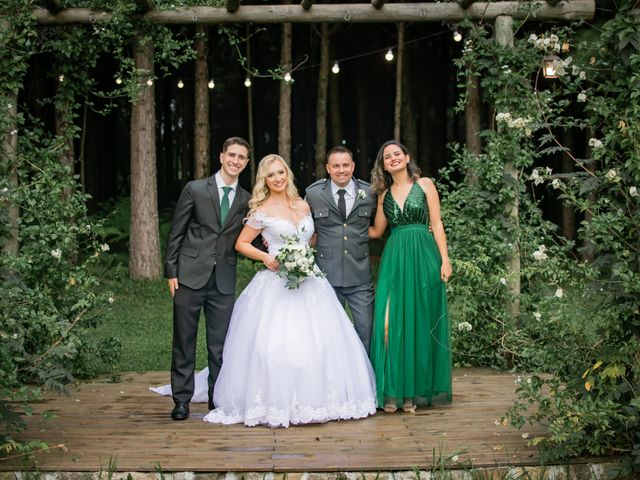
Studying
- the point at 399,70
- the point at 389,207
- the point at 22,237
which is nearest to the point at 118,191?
the point at 399,70

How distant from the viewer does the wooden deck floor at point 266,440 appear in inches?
185

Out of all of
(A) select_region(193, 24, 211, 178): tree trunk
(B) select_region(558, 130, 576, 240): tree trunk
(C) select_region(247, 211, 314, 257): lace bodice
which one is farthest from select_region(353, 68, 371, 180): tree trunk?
(C) select_region(247, 211, 314, 257): lace bodice

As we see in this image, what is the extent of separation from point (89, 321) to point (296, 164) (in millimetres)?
17364

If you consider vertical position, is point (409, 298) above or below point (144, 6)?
below

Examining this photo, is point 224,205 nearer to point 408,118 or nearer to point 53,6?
point 53,6

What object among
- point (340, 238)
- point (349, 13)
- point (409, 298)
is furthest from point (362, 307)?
point (349, 13)

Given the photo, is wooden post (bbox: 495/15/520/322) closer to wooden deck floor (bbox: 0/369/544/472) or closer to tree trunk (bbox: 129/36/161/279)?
wooden deck floor (bbox: 0/369/544/472)

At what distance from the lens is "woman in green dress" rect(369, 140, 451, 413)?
6094 mm

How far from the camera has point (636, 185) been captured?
4621mm

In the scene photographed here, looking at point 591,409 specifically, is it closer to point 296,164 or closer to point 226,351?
point 226,351

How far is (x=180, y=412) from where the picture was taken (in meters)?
5.87

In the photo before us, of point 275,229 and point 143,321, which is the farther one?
point 143,321

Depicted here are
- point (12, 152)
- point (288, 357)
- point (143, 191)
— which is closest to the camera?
point (288, 357)

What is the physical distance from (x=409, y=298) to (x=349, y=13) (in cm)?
265
